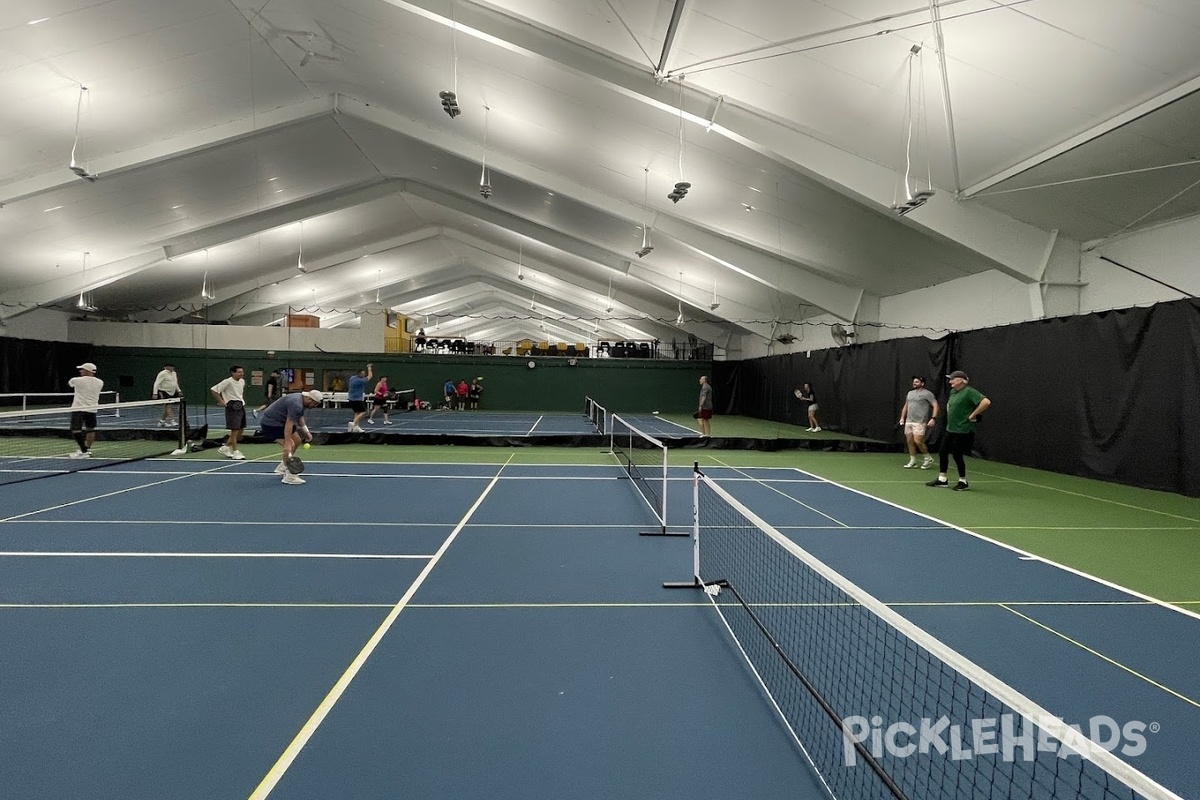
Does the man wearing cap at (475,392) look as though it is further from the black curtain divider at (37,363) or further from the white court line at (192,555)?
the white court line at (192,555)

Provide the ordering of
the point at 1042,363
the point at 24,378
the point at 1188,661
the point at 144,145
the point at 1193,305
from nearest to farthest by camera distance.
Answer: the point at 1188,661
the point at 1193,305
the point at 1042,363
the point at 144,145
the point at 24,378

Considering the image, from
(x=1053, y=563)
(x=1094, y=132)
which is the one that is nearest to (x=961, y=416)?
(x=1053, y=563)

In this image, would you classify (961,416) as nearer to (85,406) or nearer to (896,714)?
(896,714)

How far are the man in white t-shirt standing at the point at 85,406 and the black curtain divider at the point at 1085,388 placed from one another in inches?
684

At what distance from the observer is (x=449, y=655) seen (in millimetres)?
3416

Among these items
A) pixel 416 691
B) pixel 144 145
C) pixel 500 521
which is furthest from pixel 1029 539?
pixel 144 145

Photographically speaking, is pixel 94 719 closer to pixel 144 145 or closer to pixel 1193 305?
pixel 1193 305

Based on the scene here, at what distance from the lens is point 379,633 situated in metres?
3.71

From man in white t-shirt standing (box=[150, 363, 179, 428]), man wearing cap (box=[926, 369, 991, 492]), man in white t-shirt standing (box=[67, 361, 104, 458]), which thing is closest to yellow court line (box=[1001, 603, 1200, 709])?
man wearing cap (box=[926, 369, 991, 492])

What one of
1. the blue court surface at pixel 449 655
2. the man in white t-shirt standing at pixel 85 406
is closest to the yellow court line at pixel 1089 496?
the blue court surface at pixel 449 655

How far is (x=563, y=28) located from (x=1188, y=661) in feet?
37.5

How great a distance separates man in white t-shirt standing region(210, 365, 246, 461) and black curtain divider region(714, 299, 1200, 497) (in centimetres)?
1511
